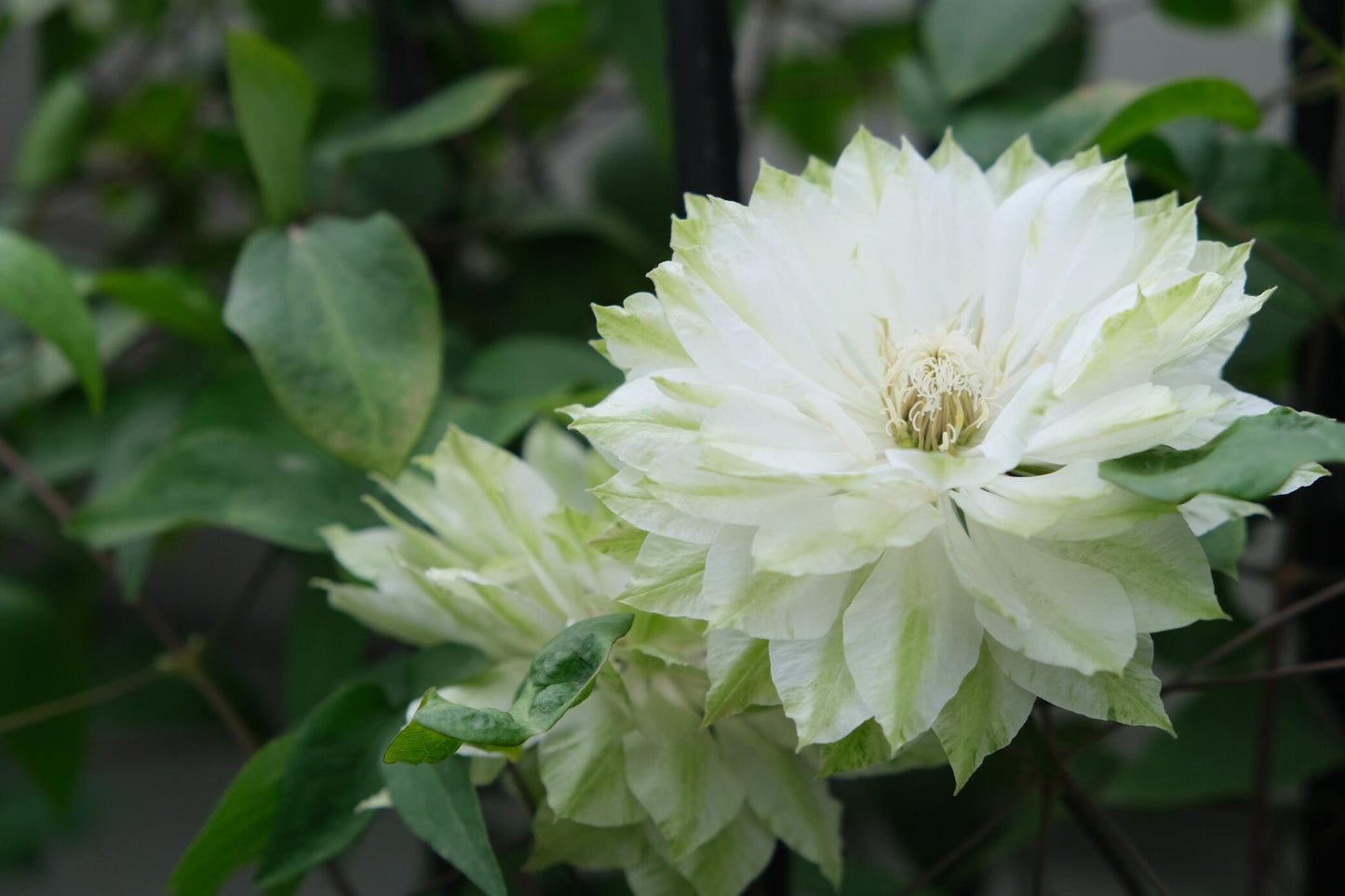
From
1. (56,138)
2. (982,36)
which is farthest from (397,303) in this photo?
(56,138)

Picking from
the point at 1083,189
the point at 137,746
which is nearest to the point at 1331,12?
the point at 1083,189

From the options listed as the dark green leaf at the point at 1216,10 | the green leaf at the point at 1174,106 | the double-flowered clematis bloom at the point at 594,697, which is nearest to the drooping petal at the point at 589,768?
the double-flowered clematis bloom at the point at 594,697

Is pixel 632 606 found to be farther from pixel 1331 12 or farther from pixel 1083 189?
pixel 1331 12

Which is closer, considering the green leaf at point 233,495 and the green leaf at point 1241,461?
the green leaf at point 1241,461

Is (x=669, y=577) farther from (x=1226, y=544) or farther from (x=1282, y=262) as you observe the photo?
(x=1282, y=262)

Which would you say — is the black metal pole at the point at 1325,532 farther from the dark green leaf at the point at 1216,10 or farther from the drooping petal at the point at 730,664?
the drooping petal at the point at 730,664

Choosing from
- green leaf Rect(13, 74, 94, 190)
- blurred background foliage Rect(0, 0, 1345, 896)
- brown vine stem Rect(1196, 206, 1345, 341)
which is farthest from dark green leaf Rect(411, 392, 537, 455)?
green leaf Rect(13, 74, 94, 190)

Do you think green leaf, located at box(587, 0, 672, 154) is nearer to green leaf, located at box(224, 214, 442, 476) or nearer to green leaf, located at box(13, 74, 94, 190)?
green leaf, located at box(224, 214, 442, 476)
